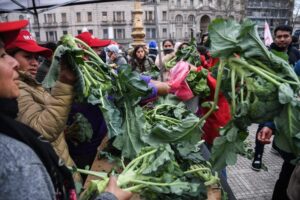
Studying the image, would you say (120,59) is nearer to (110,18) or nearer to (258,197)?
(258,197)

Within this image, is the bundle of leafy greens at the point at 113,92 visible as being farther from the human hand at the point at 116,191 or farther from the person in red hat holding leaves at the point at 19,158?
the person in red hat holding leaves at the point at 19,158

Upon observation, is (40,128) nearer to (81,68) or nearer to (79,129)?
(81,68)

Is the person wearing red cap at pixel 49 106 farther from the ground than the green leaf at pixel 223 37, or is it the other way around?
the green leaf at pixel 223 37

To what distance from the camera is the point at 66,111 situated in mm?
1961

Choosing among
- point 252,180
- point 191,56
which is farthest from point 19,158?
point 252,180

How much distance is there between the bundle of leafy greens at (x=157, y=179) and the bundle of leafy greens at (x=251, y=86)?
12.7 inches

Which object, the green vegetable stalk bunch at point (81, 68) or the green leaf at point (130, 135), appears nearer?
the green vegetable stalk bunch at point (81, 68)

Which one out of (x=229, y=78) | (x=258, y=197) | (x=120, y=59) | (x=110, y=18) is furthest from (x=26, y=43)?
(x=110, y=18)

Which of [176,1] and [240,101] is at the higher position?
[176,1]

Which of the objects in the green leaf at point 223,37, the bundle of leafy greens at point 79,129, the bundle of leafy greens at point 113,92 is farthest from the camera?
the bundle of leafy greens at point 79,129

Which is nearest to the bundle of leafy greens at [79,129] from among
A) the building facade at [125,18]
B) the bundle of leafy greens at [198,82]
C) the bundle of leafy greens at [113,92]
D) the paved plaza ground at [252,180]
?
the bundle of leafy greens at [113,92]

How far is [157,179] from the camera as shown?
73.9 inches

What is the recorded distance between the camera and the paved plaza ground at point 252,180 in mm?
4258

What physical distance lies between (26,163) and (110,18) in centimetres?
6539
